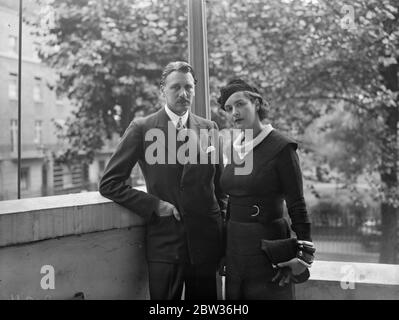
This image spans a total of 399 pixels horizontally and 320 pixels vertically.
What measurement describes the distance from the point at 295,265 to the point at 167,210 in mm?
647

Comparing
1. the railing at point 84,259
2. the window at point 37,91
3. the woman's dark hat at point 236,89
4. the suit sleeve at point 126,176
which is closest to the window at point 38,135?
the window at point 37,91

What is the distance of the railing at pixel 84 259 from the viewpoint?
1938mm

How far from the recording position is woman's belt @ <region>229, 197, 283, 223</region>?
79.3 inches

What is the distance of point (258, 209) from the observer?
2016 mm

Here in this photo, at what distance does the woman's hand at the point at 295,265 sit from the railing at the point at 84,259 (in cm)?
59

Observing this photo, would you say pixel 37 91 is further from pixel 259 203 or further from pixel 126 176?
pixel 259 203

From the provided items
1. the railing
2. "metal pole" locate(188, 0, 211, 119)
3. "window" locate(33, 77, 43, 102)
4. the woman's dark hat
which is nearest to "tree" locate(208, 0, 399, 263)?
"metal pole" locate(188, 0, 211, 119)

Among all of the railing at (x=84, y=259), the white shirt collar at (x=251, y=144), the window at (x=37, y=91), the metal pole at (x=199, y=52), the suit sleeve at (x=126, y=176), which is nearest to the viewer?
the railing at (x=84, y=259)

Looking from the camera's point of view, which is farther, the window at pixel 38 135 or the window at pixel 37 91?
the window at pixel 37 91

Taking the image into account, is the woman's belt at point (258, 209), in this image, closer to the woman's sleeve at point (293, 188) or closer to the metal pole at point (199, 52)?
the woman's sleeve at point (293, 188)

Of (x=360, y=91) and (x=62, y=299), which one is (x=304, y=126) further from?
(x=62, y=299)

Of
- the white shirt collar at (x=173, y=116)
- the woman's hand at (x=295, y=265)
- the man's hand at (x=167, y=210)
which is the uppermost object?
the white shirt collar at (x=173, y=116)

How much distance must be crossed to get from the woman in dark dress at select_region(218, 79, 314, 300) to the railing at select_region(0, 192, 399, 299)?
529mm
